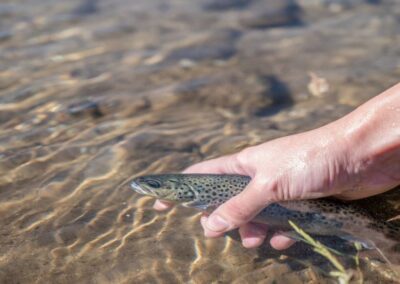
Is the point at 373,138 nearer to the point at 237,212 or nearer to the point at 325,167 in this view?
the point at 325,167

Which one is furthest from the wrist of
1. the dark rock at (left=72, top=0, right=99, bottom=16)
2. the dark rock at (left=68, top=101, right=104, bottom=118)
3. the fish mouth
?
the dark rock at (left=72, top=0, right=99, bottom=16)

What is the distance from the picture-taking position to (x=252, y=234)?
158 inches

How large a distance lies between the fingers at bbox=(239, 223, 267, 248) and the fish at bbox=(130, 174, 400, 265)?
0.21 feet

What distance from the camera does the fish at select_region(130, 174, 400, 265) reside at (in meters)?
3.85

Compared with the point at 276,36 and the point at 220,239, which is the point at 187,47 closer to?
the point at 276,36

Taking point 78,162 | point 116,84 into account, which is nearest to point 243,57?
point 116,84

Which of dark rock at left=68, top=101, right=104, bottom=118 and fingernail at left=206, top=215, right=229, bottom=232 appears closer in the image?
fingernail at left=206, top=215, right=229, bottom=232

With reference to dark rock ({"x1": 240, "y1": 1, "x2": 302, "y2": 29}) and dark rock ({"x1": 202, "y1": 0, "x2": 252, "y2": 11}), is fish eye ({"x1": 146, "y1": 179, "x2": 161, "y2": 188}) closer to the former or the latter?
dark rock ({"x1": 240, "y1": 1, "x2": 302, "y2": 29})

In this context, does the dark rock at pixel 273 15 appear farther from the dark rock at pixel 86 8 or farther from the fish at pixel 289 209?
the fish at pixel 289 209

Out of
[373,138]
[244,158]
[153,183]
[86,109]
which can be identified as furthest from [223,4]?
[373,138]

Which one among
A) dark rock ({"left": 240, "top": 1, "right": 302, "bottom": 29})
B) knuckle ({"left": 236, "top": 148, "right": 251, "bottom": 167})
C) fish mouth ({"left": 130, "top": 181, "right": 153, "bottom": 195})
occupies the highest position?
dark rock ({"left": 240, "top": 1, "right": 302, "bottom": 29})

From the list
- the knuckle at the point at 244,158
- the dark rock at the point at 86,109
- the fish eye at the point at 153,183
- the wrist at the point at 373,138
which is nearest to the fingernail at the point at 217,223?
the fish eye at the point at 153,183

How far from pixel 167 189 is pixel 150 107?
2.02 m

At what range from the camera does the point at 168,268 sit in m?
3.86
